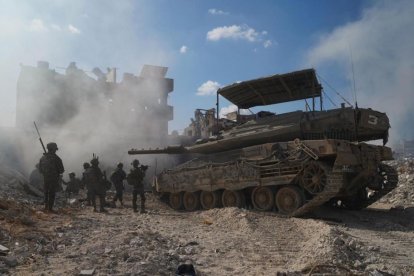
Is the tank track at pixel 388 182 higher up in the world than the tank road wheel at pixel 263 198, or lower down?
higher up

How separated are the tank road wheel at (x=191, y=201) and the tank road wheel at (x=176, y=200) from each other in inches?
10.1

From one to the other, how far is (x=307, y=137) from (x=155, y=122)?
2498 centimetres

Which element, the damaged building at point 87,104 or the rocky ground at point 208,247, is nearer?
the rocky ground at point 208,247

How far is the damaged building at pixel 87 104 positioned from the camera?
28984 mm

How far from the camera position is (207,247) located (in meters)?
6.54

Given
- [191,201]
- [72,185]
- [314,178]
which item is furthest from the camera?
[72,185]

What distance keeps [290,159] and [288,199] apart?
1.00 meters

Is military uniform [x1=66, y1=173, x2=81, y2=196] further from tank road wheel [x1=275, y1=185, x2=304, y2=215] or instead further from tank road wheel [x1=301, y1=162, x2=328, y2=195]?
tank road wheel [x1=301, y1=162, x2=328, y2=195]

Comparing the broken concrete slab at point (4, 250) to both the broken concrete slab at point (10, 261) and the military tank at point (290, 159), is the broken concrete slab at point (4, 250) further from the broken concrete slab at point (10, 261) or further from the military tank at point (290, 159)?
the military tank at point (290, 159)

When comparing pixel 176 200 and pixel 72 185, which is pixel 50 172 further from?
pixel 72 185

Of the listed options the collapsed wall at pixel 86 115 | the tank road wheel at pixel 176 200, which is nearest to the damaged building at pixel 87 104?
the collapsed wall at pixel 86 115

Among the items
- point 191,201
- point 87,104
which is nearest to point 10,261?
point 191,201

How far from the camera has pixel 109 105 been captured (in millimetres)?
31609

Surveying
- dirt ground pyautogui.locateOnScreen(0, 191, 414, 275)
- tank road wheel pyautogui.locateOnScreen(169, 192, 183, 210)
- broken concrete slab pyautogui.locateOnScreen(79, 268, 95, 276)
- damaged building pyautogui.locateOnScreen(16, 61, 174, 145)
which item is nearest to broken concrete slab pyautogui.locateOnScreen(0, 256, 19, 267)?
dirt ground pyautogui.locateOnScreen(0, 191, 414, 275)
